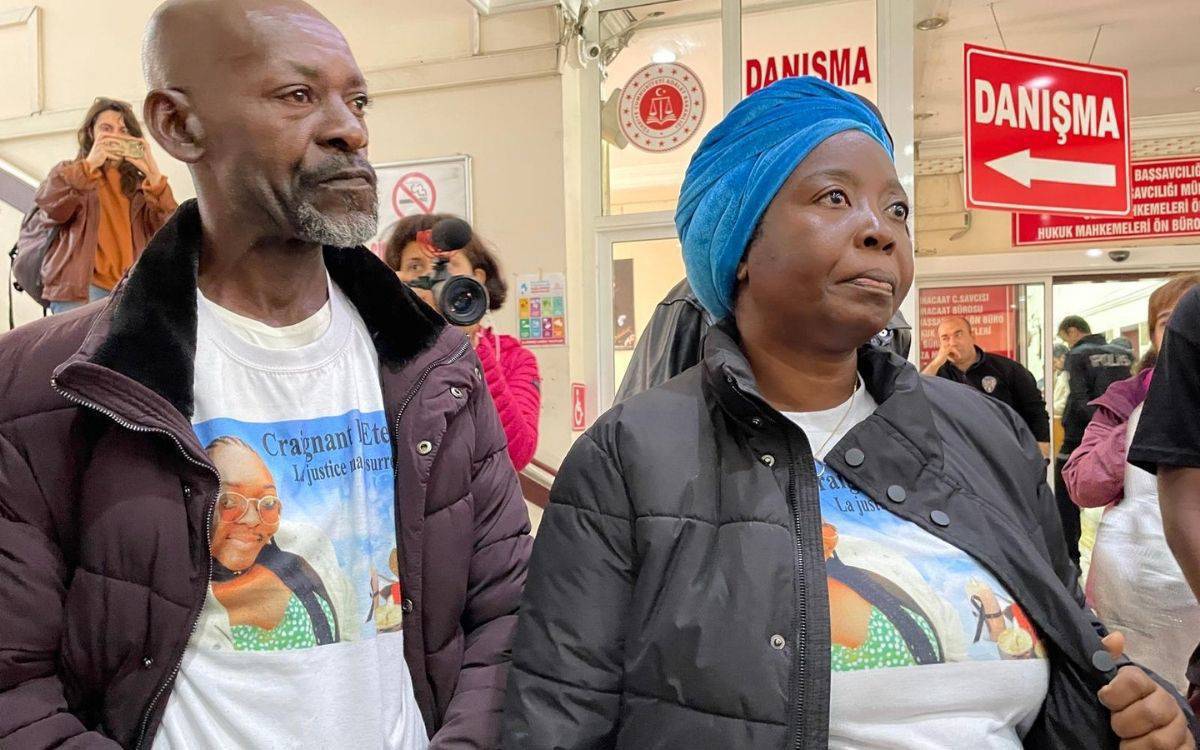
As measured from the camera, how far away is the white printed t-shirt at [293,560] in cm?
110

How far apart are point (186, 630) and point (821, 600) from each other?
71 centimetres

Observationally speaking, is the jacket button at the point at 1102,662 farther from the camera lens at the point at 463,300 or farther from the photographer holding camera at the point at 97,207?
the photographer holding camera at the point at 97,207

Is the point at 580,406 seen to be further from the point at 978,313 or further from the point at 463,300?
the point at 978,313

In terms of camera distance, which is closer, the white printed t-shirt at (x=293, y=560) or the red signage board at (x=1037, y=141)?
the white printed t-shirt at (x=293, y=560)

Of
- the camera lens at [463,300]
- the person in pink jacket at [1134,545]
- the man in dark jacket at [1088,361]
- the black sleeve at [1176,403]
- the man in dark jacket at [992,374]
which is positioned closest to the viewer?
the black sleeve at [1176,403]

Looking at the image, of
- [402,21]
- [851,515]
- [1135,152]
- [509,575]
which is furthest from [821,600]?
[1135,152]

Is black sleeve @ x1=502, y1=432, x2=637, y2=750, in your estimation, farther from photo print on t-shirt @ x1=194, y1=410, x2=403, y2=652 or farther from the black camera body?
the black camera body

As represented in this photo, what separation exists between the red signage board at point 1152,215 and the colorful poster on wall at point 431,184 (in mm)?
4652

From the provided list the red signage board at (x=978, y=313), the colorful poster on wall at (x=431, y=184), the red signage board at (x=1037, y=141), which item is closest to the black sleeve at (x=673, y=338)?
the red signage board at (x=1037, y=141)

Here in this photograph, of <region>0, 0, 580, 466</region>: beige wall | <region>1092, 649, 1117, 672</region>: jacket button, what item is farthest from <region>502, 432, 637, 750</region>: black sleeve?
<region>0, 0, 580, 466</region>: beige wall

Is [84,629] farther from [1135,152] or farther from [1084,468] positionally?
[1135,152]

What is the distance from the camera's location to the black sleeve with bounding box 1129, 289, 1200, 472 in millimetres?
1607

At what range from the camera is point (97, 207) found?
11.6 feet

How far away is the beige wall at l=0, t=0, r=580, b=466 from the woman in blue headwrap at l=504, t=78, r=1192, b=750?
4158mm
